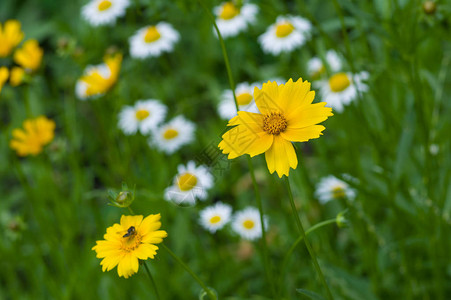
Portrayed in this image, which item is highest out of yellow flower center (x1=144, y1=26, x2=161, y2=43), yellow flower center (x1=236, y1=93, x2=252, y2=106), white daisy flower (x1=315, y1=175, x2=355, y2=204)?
yellow flower center (x1=144, y1=26, x2=161, y2=43)

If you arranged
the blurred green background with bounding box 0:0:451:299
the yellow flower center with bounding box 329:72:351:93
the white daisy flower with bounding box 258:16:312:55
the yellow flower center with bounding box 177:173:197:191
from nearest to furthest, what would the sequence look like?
the blurred green background with bounding box 0:0:451:299
the yellow flower center with bounding box 177:173:197:191
the yellow flower center with bounding box 329:72:351:93
the white daisy flower with bounding box 258:16:312:55

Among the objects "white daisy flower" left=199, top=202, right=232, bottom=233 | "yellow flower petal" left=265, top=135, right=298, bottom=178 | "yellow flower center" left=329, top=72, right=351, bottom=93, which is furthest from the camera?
"yellow flower center" left=329, top=72, right=351, bottom=93

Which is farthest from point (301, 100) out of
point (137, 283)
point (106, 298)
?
point (106, 298)

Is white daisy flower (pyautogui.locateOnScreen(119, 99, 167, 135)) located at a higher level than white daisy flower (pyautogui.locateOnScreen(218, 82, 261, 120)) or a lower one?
higher

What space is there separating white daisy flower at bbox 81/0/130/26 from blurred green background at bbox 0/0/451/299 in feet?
0.48

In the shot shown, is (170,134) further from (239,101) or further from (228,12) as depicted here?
(228,12)

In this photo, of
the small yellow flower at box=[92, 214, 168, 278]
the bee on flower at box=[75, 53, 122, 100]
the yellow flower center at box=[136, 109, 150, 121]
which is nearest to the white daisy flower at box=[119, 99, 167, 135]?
the yellow flower center at box=[136, 109, 150, 121]

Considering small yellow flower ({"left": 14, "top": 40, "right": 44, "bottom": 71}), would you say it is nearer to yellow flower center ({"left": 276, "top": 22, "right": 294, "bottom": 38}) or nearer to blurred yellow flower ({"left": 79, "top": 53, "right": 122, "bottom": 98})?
blurred yellow flower ({"left": 79, "top": 53, "right": 122, "bottom": 98})

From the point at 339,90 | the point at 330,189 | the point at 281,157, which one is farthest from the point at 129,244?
the point at 339,90

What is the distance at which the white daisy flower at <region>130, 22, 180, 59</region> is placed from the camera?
1.63 meters

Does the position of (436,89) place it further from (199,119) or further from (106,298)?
(199,119)

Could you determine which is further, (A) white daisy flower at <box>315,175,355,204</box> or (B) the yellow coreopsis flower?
(A) white daisy flower at <box>315,175,355,204</box>

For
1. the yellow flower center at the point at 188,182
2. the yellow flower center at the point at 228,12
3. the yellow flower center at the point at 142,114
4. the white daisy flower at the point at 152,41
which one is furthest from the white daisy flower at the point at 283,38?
the yellow flower center at the point at 188,182

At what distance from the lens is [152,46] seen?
165cm
